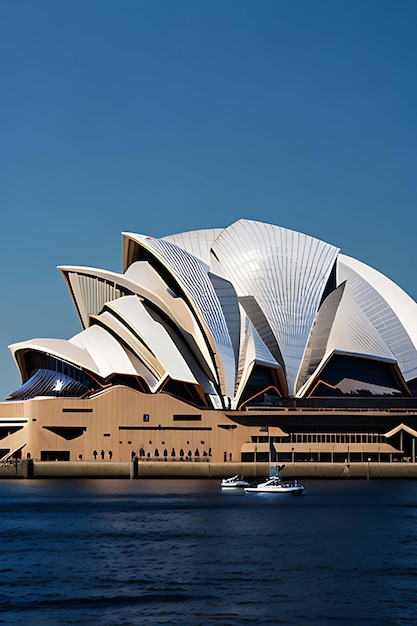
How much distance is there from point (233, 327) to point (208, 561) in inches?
2216

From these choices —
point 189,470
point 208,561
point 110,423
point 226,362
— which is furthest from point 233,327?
point 208,561

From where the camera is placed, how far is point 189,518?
54.5m

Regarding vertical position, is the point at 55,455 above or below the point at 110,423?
below

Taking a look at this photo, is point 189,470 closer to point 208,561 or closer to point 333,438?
point 333,438

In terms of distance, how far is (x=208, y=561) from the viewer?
129ft

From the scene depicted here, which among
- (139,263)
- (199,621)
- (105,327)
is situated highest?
(139,263)

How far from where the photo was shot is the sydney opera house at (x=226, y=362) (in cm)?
9175

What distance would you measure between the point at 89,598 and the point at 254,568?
7.62m

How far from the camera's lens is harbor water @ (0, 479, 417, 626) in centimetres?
3097

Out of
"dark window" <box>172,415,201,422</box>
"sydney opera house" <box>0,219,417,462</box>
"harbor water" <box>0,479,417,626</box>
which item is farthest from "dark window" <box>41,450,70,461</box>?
"harbor water" <box>0,479,417,626</box>

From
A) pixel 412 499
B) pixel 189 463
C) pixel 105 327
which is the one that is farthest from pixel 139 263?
pixel 412 499

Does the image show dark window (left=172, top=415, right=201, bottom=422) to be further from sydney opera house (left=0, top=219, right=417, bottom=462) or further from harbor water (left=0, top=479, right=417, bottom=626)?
harbor water (left=0, top=479, right=417, bottom=626)

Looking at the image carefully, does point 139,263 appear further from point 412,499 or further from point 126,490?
point 412,499

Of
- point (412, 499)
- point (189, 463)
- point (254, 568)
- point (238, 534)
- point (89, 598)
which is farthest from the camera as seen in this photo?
point (189, 463)
